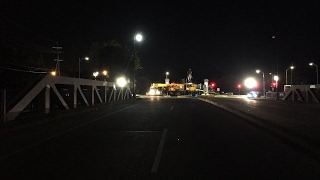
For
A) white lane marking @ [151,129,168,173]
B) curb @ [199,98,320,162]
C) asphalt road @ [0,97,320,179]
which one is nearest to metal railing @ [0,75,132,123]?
asphalt road @ [0,97,320,179]

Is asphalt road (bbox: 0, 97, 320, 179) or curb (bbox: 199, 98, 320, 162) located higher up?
curb (bbox: 199, 98, 320, 162)

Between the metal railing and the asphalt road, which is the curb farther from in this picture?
the metal railing

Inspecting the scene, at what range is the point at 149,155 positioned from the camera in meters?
10.0

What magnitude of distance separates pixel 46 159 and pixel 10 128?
258 inches

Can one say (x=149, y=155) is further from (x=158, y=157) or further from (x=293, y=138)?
(x=293, y=138)

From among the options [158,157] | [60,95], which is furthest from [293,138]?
[60,95]

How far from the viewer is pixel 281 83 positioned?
385 feet

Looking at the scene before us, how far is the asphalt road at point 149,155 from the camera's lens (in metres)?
8.07

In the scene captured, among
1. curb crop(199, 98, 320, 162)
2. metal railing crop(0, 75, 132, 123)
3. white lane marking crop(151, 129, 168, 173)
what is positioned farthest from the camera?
metal railing crop(0, 75, 132, 123)

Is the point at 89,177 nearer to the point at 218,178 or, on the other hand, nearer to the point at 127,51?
the point at 218,178

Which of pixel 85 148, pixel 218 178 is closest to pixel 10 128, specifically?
pixel 85 148

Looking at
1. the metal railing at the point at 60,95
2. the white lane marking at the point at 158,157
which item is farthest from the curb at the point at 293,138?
the metal railing at the point at 60,95

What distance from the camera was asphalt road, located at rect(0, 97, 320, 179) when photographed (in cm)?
807

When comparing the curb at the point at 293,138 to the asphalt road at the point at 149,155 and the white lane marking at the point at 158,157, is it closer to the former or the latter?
the asphalt road at the point at 149,155
